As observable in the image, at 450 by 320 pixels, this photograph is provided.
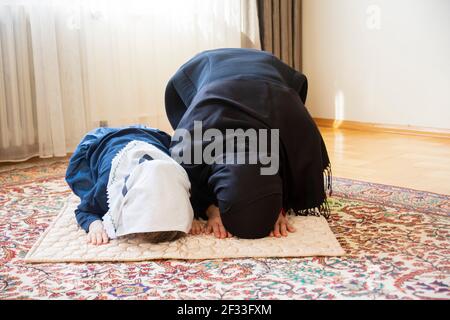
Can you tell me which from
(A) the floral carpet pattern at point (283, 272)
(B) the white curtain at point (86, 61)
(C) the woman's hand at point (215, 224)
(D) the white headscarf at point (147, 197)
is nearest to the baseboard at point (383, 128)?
(B) the white curtain at point (86, 61)

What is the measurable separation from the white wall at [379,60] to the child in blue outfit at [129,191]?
2.41 metres

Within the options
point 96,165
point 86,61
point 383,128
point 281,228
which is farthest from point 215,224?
point 383,128

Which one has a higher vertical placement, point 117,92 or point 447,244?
point 117,92

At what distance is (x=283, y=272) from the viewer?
1.57 meters

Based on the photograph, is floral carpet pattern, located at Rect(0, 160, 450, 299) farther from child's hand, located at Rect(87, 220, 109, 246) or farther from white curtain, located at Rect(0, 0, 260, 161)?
white curtain, located at Rect(0, 0, 260, 161)

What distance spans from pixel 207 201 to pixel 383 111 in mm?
2478

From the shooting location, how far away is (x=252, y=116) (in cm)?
196

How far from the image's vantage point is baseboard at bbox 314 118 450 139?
12.4 ft

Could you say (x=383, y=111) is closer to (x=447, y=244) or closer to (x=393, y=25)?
(x=393, y=25)

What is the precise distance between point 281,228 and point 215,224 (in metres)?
0.22

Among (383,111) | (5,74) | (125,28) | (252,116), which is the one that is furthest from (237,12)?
(252,116)

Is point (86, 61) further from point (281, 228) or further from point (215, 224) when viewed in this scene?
point (281, 228)

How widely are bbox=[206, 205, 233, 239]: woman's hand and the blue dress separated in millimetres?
344

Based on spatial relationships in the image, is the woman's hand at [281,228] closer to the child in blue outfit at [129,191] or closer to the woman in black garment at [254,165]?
the woman in black garment at [254,165]
